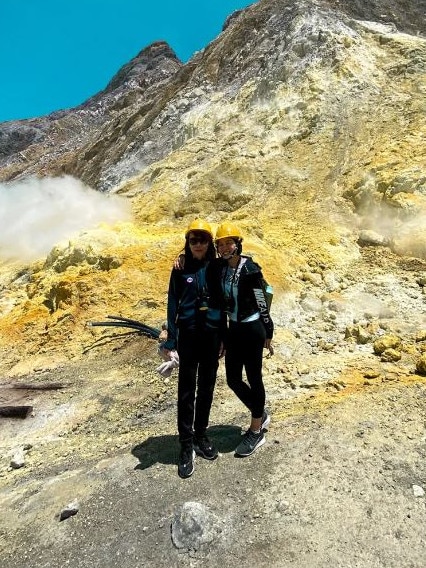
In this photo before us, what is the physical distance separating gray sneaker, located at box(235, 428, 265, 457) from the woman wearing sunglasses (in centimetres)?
27

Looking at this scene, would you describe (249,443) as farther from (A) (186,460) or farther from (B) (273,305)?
(B) (273,305)

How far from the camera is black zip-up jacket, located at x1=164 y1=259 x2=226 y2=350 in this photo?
13.2ft

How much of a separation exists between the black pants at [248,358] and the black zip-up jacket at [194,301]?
5.9 inches

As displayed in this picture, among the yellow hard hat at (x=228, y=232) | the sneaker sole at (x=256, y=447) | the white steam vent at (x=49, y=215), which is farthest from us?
the white steam vent at (x=49, y=215)

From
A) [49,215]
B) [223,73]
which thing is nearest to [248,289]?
[49,215]

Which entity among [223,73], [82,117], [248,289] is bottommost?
[248,289]

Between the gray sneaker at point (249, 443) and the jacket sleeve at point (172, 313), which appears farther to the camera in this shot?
the gray sneaker at point (249, 443)

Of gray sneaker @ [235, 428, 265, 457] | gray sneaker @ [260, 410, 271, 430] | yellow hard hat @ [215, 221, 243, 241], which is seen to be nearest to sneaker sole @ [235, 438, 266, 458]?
gray sneaker @ [235, 428, 265, 457]

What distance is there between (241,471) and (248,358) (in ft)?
3.30

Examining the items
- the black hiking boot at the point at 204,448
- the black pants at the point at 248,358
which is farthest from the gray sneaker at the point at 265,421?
the black hiking boot at the point at 204,448

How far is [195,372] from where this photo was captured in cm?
421

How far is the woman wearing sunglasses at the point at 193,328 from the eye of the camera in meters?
4.04

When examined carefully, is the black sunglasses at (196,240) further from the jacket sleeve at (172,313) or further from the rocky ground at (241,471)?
the rocky ground at (241,471)

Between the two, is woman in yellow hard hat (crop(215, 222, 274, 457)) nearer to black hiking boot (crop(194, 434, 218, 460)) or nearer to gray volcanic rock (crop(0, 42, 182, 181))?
black hiking boot (crop(194, 434, 218, 460))
